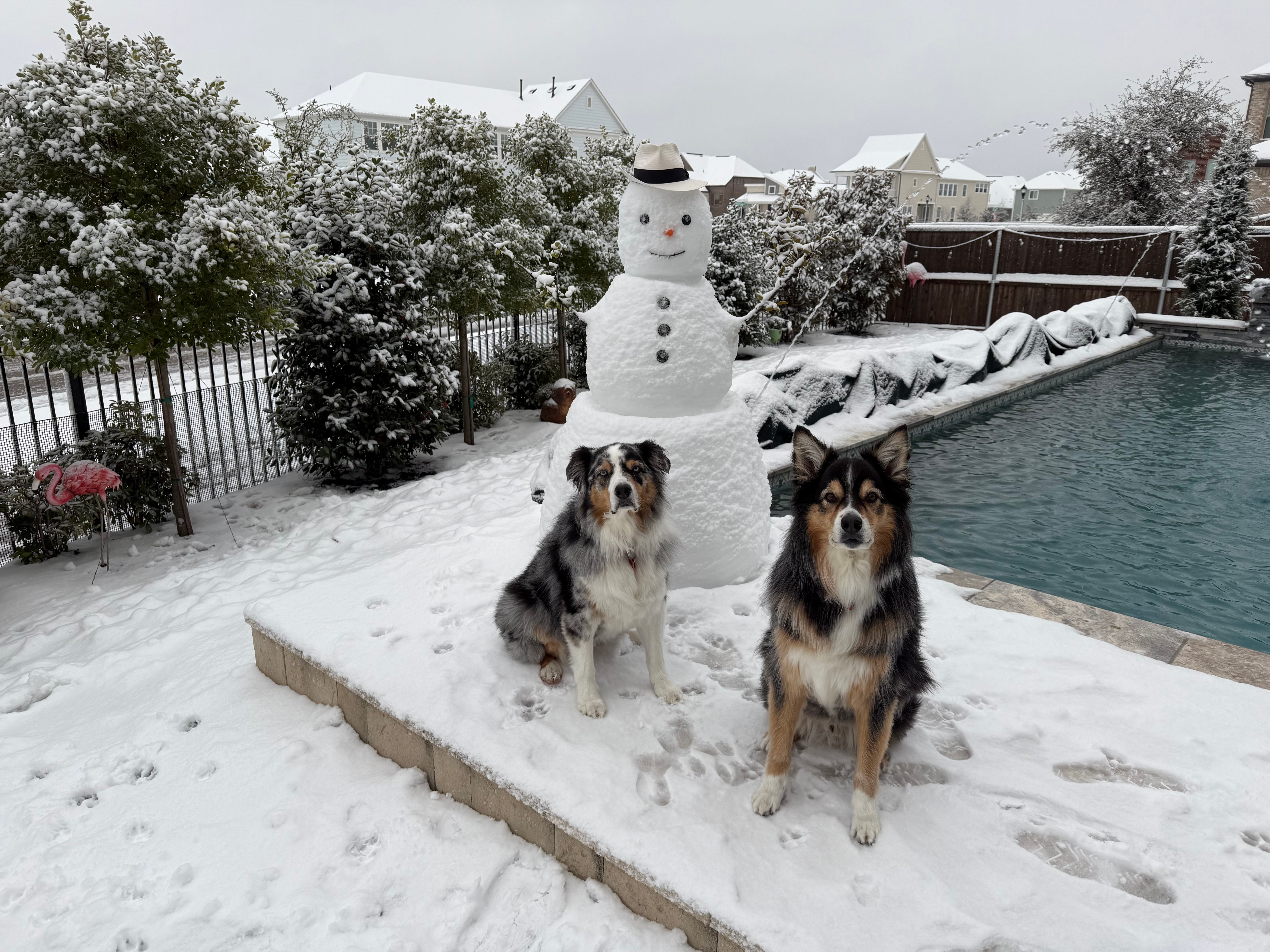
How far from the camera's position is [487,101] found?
3606cm

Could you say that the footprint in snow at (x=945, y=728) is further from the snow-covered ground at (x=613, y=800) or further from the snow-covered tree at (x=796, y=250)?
the snow-covered tree at (x=796, y=250)

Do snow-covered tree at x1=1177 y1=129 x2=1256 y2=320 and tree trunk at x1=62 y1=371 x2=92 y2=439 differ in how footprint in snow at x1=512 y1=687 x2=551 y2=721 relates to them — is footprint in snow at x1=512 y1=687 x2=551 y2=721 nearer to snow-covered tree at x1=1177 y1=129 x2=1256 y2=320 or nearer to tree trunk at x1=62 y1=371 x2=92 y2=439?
tree trunk at x1=62 y1=371 x2=92 y2=439

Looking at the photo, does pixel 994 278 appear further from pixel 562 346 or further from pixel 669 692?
pixel 669 692

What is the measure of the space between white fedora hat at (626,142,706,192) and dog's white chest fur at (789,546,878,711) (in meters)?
2.61

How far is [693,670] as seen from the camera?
3.58m

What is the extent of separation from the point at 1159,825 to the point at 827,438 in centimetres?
557

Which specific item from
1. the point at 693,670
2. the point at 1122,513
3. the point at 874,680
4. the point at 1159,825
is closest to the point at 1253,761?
the point at 1159,825

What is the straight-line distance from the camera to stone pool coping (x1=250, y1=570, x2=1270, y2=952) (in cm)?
242

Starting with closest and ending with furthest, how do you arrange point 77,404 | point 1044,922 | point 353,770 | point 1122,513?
1. point 1044,922
2. point 353,770
3. point 77,404
4. point 1122,513

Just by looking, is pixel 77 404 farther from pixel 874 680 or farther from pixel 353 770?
pixel 874 680

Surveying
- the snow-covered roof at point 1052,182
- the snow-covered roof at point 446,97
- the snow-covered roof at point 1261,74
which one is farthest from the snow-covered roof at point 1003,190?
the snow-covered roof at point 446,97

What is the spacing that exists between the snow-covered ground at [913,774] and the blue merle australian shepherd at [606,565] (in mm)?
219

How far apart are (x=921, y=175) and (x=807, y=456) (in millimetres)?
57760

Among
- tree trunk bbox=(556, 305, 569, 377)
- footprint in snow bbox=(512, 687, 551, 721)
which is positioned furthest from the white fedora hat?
tree trunk bbox=(556, 305, 569, 377)
